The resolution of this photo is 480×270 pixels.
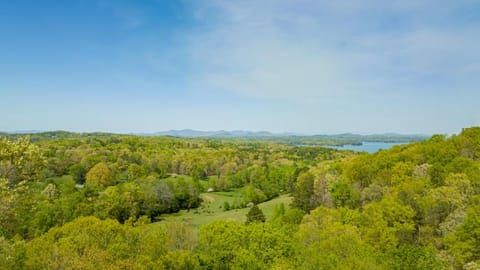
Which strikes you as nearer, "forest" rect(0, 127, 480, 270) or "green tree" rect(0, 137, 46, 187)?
"green tree" rect(0, 137, 46, 187)

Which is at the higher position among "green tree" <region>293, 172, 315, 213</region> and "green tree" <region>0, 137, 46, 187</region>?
"green tree" <region>0, 137, 46, 187</region>

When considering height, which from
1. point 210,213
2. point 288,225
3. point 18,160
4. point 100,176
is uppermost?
point 18,160

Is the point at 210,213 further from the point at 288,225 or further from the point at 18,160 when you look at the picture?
the point at 18,160

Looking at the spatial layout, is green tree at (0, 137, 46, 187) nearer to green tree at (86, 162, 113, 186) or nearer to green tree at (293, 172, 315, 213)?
green tree at (293, 172, 315, 213)

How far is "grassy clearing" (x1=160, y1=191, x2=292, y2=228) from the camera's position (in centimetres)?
6362

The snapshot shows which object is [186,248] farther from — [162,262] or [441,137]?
[441,137]

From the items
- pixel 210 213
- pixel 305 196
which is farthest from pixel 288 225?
pixel 210 213

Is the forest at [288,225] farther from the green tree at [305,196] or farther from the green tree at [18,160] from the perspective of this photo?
the green tree at [305,196]

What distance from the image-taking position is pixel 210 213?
71.9 meters

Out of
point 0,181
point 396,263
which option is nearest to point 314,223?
point 396,263

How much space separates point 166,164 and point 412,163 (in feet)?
282

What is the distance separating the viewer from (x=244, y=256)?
2409cm

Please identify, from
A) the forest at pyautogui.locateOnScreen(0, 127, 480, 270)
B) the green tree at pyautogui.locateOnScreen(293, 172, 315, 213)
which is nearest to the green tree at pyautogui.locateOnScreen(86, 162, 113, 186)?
the forest at pyautogui.locateOnScreen(0, 127, 480, 270)

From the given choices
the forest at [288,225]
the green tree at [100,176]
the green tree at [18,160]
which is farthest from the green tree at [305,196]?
the green tree at [100,176]
